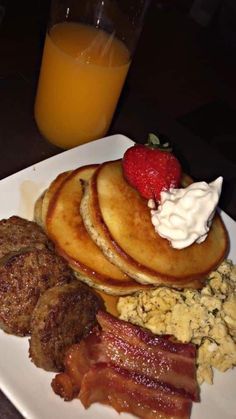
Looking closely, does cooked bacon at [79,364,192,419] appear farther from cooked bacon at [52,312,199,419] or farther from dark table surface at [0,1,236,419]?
dark table surface at [0,1,236,419]

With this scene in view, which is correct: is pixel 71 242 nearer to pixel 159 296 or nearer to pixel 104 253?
pixel 104 253

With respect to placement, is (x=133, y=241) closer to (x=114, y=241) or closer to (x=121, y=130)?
(x=114, y=241)

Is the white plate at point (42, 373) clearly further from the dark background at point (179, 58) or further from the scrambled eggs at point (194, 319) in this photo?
the dark background at point (179, 58)

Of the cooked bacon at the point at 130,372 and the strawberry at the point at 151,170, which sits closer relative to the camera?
the cooked bacon at the point at 130,372

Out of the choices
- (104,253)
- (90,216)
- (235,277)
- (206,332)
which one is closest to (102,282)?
(104,253)

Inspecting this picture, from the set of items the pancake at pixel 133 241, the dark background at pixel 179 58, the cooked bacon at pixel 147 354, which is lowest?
→ the dark background at pixel 179 58

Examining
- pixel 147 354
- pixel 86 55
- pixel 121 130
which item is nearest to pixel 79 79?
pixel 86 55

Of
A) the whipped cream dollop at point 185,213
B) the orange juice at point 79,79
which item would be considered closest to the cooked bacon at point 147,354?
the whipped cream dollop at point 185,213
